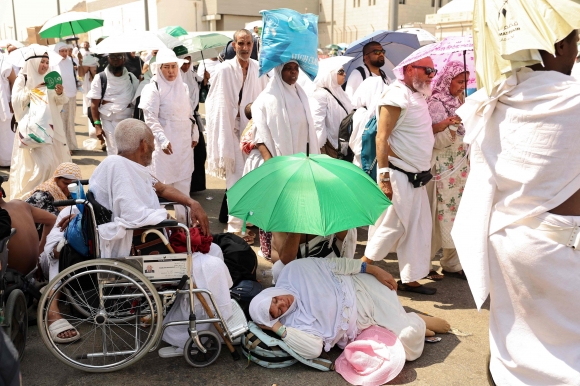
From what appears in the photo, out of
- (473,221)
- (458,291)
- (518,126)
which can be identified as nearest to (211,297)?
(473,221)

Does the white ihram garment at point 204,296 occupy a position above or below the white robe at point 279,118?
below

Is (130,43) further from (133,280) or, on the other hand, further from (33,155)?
(133,280)

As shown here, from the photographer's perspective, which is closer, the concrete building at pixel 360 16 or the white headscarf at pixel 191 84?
the white headscarf at pixel 191 84

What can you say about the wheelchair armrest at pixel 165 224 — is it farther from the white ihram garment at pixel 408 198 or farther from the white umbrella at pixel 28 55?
the white umbrella at pixel 28 55

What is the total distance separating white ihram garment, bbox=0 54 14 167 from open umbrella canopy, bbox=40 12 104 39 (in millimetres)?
808

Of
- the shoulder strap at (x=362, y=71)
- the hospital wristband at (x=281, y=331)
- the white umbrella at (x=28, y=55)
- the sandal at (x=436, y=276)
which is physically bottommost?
the sandal at (x=436, y=276)

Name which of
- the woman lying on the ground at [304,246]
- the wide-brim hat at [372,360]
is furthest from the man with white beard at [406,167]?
the wide-brim hat at [372,360]

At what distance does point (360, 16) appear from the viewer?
44750 millimetres

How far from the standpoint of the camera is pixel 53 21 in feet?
34.6

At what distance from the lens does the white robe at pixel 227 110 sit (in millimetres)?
6637

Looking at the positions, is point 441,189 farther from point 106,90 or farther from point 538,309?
point 106,90

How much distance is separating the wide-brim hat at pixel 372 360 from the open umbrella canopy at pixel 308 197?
Answer: 0.75 metres

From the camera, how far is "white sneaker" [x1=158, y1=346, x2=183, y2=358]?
3871 millimetres

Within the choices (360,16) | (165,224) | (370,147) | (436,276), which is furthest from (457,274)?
(360,16)
